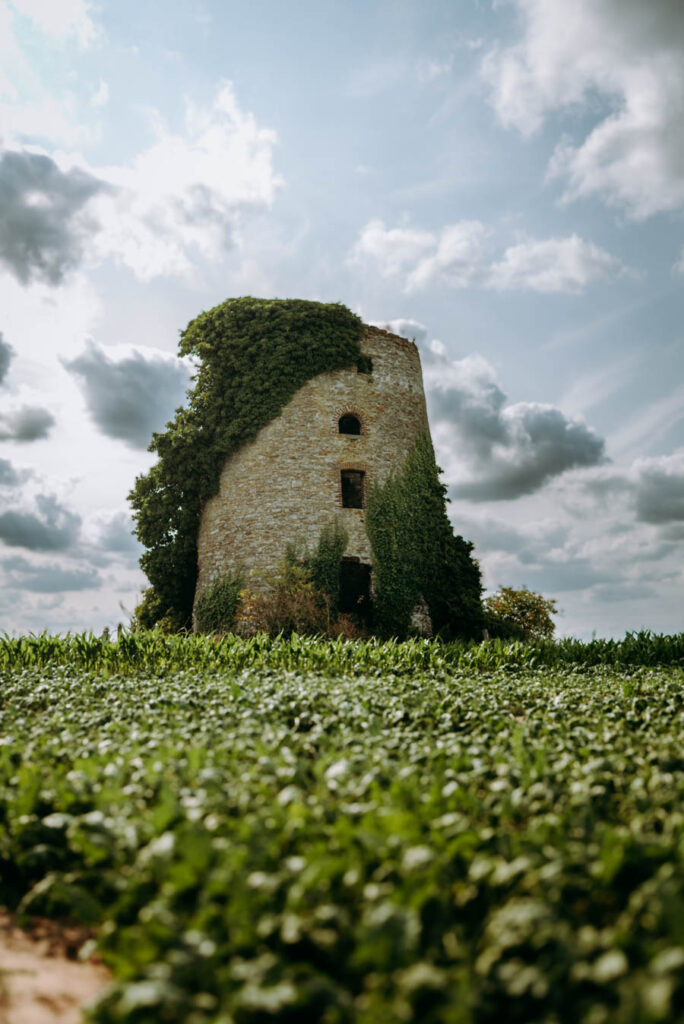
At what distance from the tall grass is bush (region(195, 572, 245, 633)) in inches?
194

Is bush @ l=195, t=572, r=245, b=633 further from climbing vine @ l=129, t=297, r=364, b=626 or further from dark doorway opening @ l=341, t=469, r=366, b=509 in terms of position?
dark doorway opening @ l=341, t=469, r=366, b=509

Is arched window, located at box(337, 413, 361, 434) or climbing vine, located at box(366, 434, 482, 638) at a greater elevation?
arched window, located at box(337, 413, 361, 434)

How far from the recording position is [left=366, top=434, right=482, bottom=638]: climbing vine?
617 inches

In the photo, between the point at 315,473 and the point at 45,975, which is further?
the point at 315,473

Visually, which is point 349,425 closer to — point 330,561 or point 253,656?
point 330,561

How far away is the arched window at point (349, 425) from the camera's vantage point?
17.2 meters

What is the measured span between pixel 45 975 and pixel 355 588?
13.5 meters

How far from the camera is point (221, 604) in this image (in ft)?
50.0

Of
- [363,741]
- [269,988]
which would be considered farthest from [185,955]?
[363,741]

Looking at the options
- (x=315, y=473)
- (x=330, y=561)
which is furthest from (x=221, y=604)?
(x=315, y=473)

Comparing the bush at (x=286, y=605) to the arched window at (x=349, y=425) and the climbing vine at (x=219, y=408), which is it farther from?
the arched window at (x=349, y=425)

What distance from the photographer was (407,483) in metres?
16.8

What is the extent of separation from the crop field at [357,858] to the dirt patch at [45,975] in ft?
0.47

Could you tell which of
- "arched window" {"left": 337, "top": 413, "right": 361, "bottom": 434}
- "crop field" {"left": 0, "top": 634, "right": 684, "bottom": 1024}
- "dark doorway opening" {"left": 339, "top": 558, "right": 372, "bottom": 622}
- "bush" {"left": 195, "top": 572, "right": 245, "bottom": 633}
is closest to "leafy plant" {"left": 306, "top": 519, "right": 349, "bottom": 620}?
"dark doorway opening" {"left": 339, "top": 558, "right": 372, "bottom": 622}
